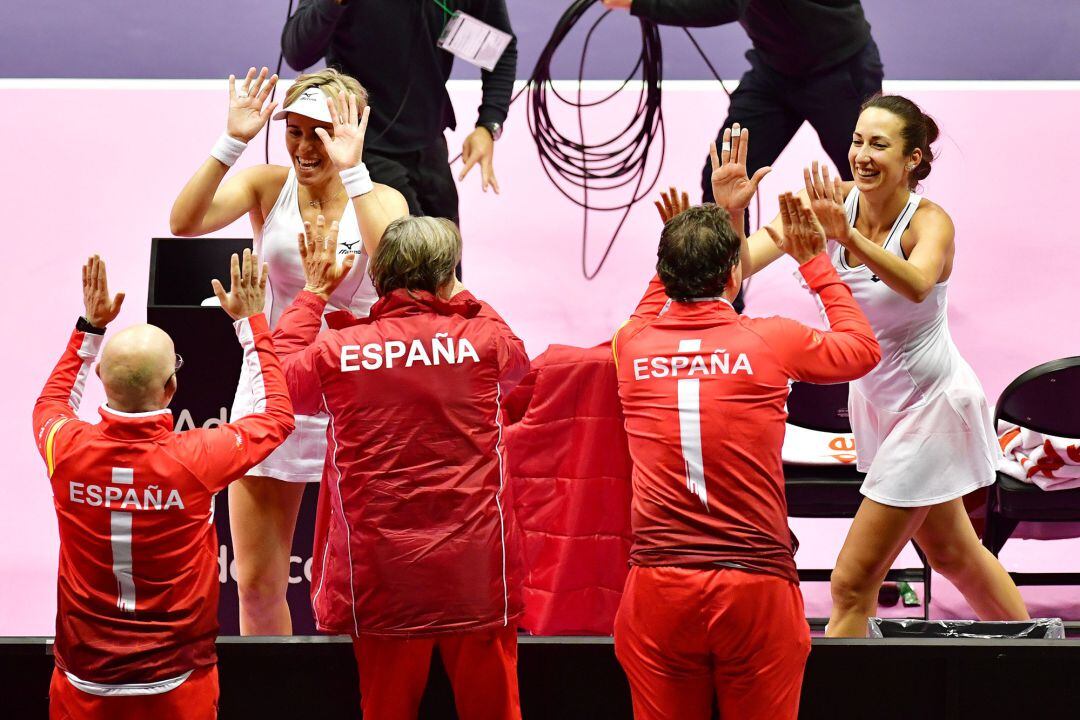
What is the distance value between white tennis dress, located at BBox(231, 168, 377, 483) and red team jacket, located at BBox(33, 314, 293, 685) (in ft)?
2.10

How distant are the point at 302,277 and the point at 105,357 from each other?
0.95 m

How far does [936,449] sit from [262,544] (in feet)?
5.98

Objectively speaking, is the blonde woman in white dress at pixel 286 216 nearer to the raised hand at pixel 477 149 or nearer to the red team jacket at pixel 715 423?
the red team jacket at pixel 715 423

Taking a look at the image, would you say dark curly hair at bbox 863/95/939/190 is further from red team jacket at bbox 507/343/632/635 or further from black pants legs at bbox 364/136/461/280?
black pants legs at bbox 364/136/461/280

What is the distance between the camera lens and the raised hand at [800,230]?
3.16 metres

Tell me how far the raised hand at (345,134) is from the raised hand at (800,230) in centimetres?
113

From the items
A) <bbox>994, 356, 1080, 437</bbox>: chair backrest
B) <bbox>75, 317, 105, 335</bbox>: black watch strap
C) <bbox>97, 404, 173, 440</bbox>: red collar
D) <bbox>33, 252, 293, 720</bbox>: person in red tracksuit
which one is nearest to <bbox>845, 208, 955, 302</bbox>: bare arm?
<bbox>994, 356, 1080, 437</bbox>: chair backrest

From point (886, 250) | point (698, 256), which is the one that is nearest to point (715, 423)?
point (698, 256)

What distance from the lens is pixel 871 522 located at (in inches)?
140

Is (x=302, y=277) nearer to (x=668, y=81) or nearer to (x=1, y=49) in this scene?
(x=668, y=81)

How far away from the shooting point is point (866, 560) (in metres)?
3.54

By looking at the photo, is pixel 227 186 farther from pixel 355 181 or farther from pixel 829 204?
pixel 829 204

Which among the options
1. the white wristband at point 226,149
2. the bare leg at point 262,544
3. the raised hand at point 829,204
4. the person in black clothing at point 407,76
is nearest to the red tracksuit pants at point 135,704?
the bare leg at point 262,544

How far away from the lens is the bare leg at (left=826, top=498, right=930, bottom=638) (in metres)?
3.54
